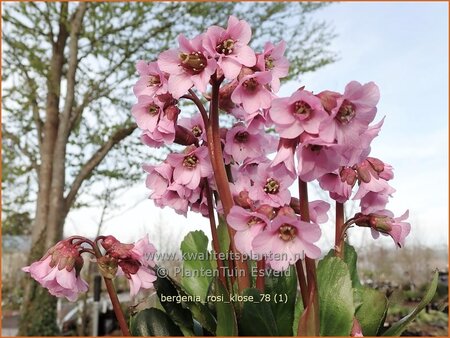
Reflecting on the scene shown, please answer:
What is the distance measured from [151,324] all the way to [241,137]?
0.31 m

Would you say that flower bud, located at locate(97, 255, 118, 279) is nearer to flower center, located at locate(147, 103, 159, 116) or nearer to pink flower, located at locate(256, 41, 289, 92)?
flower center, located at locate(147, 103, 159, 116)

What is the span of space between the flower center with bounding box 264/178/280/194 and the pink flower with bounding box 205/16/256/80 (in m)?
0.15

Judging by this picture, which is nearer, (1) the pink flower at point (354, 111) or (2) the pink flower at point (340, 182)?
(1) the pink flower at point (354, 111)

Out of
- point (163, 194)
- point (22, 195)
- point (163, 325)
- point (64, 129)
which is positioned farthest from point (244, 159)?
point (22, 195)

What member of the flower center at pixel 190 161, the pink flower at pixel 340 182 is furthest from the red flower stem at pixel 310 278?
the flower center at pixel 190 161

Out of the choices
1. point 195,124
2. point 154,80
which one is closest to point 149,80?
point 154,80

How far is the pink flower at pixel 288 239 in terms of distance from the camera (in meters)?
0.57

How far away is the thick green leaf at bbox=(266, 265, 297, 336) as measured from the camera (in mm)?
699

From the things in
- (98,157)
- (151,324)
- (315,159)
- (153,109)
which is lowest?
(151,324)

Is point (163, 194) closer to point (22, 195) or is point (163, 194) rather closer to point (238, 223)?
point (238, 223)

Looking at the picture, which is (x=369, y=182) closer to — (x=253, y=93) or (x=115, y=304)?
(x=253, y=93)

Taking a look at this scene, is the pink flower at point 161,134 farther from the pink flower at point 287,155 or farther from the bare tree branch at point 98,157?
the bare tree branch at point 98,157

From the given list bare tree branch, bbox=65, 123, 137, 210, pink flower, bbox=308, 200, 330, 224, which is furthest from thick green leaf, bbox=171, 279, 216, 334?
bare tree branch, bbox=65, 123, 137, 210

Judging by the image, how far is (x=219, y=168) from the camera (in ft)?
2.11
